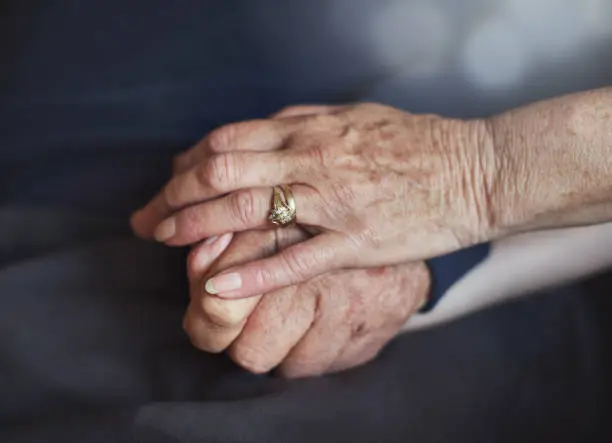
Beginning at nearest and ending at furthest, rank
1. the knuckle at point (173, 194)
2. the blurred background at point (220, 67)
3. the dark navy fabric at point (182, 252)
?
1. the dark navy fabric at point (182, 252)
2. the knuckle at point (173, 194)
3. the blurred background at point (220, 67)

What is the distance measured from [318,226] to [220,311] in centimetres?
14

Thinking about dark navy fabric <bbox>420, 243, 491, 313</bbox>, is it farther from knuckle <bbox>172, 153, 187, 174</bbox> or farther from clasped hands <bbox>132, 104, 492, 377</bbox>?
knuckle <bbox>172, 153, 187, 174</bbox>

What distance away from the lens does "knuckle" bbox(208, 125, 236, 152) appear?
94 cm

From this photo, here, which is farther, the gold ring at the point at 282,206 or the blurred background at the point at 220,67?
the blurred background at the point at 220,67

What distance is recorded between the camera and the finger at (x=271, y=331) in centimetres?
90

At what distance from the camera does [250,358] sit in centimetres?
91

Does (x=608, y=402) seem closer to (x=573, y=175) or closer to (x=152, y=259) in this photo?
(x=573, y=175)

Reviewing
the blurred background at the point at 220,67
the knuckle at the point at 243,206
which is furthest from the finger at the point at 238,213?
the blurred background at the point at 220,67

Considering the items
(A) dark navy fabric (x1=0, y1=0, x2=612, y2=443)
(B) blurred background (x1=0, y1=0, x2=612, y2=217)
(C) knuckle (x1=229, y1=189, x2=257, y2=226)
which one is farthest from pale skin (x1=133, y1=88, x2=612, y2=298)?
(B) blurred background (x1=0, y1=0, x2=612, y2=217)

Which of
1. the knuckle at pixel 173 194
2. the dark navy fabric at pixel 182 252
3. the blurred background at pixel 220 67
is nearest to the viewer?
the dark navy fabric at pixel 182 252

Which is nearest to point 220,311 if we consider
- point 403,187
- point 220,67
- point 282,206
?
point 282,206

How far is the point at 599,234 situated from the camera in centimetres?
101

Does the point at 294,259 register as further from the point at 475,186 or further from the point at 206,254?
the point at 475,186

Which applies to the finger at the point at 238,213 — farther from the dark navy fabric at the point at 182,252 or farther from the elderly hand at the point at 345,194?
the dark navy fabric at the point at 182,252
